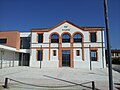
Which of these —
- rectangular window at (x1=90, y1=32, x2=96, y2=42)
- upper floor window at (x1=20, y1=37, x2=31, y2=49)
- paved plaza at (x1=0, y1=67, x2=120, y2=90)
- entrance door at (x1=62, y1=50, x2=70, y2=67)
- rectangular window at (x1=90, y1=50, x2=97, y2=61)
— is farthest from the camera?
upper floor window at (x1=20, y1=37, x2=31, y2=49)

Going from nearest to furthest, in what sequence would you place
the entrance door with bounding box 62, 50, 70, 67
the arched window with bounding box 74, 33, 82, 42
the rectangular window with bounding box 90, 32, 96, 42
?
1. the rectangular window with bounding box 90, 32, 96, 42
2. the entrance door with bounding box 62, 50, 70, 67
3. the arched window with bounding box 74, 33, 82, 42

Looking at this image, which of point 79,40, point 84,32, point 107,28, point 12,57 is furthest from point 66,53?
point 107,28

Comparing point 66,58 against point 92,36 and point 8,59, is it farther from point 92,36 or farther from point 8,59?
point 8,59

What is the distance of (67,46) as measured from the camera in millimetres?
29484

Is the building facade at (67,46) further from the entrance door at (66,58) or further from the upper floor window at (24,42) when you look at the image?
the upper floor window at (24,42)

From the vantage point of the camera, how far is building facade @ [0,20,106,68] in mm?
28516

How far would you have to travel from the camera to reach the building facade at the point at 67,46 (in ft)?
93.6

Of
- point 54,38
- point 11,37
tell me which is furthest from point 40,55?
point 11,37

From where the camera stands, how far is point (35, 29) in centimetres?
3102

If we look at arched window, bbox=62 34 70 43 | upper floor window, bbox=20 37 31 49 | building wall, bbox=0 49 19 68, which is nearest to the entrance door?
arched window, bbox=62 34 70 43

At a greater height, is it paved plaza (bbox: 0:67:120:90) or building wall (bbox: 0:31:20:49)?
building wall (bbox: 0:31:20:49)

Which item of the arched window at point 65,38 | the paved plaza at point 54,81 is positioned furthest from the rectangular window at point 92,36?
the paved plaza at point 54,81

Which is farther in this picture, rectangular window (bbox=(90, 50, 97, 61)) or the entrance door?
the entrance door

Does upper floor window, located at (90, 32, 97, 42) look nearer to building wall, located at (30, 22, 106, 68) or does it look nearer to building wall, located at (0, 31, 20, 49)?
building wall, located at (30, 22, 106, 68)
